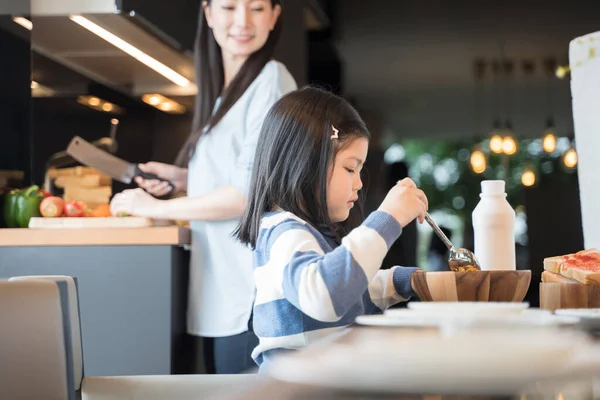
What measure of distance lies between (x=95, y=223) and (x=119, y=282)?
23 centimetres

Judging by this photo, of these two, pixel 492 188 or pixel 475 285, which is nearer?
pixel 475 285

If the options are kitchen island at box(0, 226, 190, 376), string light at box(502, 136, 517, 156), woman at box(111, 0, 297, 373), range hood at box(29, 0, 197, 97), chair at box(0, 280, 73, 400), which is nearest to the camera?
chair at box(0, 280, 73, 400)

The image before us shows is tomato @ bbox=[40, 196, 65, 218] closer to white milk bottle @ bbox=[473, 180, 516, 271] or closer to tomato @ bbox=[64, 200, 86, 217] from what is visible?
tomato @ bbox=[64, 200, 86, 217]

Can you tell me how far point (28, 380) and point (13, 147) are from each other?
8.22 ft

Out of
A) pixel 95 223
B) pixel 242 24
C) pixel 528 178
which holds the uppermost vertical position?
pixel 242 24

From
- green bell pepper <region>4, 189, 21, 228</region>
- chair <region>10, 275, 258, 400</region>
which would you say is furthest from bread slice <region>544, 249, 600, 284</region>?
green bell pepper <region>4, 189, 21, 228</region>

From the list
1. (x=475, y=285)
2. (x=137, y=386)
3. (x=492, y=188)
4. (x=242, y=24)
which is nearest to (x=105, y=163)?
(x=242, y=24)

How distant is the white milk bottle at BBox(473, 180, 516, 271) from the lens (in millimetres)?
1456

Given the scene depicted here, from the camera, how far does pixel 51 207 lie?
10.4 ft

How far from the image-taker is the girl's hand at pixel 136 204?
3.00 meters

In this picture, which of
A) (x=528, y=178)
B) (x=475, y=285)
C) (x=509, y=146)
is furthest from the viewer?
(x=528, y=178)

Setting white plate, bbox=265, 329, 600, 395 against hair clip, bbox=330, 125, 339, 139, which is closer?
white plate, bbox=265, 329, 600, 395

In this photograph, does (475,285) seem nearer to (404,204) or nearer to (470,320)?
(404,204)

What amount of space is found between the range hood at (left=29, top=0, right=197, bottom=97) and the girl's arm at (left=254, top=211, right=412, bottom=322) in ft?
7.40
